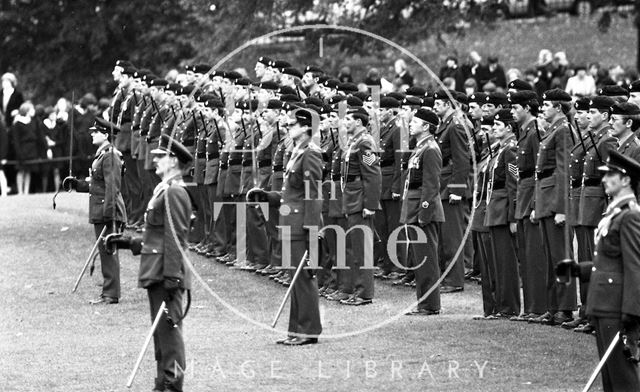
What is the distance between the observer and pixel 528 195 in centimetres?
1745

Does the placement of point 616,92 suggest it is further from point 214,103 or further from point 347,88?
point 214,103

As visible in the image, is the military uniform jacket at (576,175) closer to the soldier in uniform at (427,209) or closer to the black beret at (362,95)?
the soldier in uniform at (427,209)

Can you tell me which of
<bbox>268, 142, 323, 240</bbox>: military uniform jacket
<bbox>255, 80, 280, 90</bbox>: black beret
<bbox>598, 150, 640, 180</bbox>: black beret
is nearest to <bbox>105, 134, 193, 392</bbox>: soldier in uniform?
<bbox>268, 142, 323, 240</bbox>: military uniform jacket

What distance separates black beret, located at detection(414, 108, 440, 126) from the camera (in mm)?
18453

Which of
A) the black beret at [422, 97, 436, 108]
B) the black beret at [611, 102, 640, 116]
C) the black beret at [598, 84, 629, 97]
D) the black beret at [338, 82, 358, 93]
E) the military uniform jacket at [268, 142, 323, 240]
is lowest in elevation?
the military uniform jacket at [268, 142, 323, 240]

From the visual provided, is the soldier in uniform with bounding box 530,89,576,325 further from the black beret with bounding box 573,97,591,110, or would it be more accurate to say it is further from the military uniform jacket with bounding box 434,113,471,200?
the military uniform jacket with bounding box 434,113,471,200

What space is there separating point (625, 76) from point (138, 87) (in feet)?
28.5

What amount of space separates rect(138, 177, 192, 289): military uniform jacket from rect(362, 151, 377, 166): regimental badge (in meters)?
5.14

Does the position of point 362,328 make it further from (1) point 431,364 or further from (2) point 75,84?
(2) point 75,84

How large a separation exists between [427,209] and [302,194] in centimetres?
198

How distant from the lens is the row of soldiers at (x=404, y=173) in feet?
55.9

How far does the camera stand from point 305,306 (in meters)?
16.3

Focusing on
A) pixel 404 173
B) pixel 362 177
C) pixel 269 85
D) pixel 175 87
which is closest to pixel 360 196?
pixel 362 177

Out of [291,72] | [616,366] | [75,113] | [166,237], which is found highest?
[291,72]
